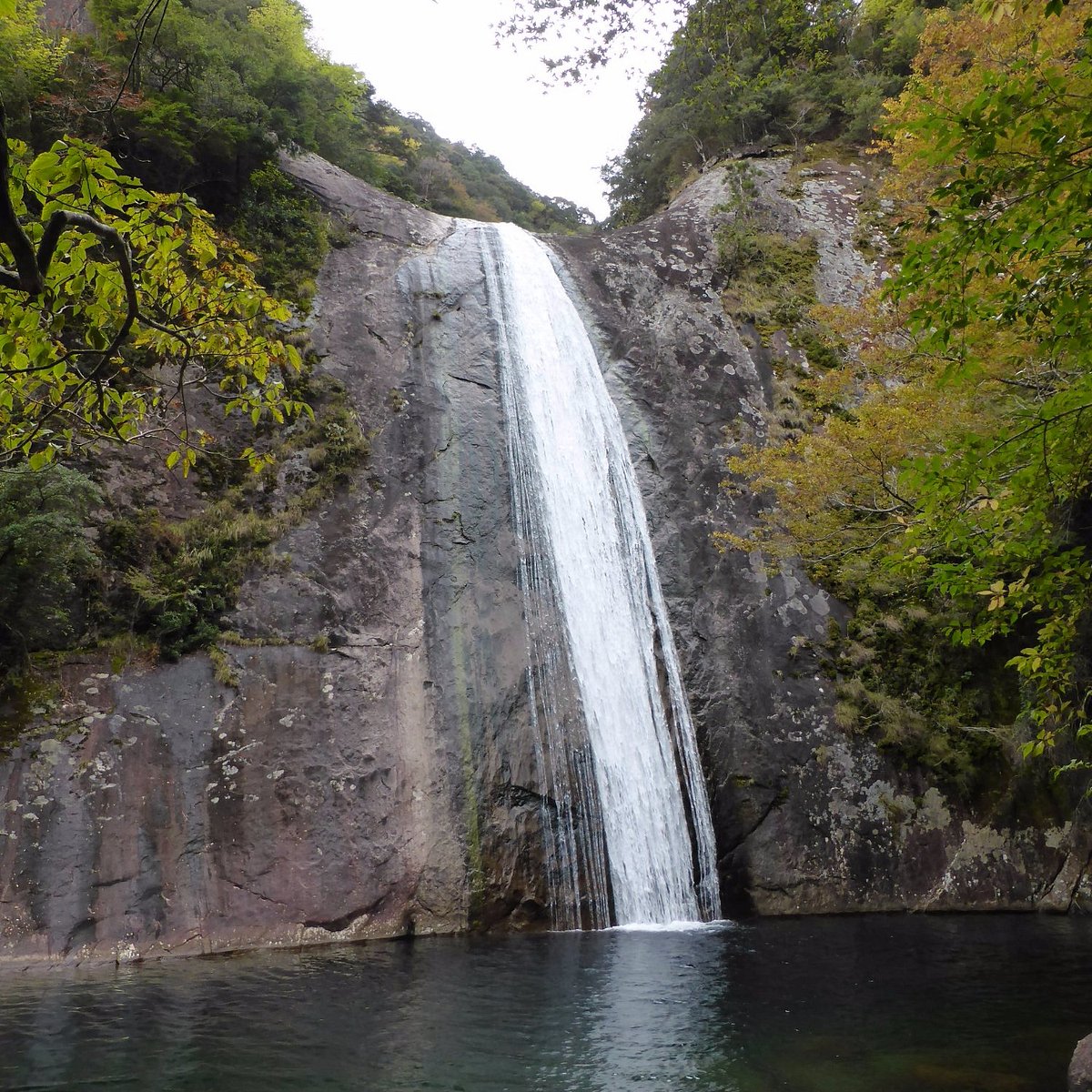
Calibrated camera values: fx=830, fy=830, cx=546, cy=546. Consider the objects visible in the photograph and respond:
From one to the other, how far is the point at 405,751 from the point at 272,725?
1.66m

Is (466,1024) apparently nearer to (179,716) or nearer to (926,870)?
(179,716)

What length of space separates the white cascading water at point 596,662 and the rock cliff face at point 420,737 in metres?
0.33

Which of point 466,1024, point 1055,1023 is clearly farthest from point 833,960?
point 466,1024

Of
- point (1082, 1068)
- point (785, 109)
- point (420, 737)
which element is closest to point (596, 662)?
point (420, 737)

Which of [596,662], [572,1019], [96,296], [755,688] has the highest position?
[96,296]

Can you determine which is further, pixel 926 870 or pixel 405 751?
pixel 926 870

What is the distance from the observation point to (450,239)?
17.4 metres

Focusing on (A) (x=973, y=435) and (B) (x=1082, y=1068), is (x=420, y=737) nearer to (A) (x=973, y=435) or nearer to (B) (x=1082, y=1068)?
(B) (x=1082, y=1068)

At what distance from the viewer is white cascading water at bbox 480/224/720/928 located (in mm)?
10367

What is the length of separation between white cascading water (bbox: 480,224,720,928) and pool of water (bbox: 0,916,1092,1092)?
180cm

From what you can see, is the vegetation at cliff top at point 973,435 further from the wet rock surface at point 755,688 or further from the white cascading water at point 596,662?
the white cascading water at point 596,662

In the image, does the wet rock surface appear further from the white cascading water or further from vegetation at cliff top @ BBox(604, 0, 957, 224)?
vegetation at cliff top @ BBox(604, 0, 957, 224)

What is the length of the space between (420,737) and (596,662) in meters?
2.74

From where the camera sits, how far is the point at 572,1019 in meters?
5.99
